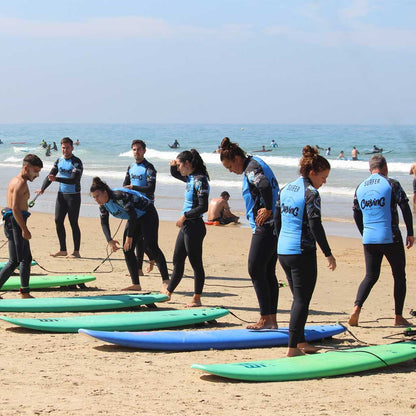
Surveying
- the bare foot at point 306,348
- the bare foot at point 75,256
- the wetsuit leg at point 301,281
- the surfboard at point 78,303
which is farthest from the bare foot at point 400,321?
the bare foot at point 75,256

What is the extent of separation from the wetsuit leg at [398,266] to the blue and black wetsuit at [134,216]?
267cm

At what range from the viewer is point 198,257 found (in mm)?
7863

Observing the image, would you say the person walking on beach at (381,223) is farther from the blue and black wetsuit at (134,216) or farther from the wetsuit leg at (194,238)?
the blue and black wetsuit at (134,216)

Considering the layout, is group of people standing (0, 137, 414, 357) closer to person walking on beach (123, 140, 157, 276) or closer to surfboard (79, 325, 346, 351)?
surfboard (79, 325, 346, 351)

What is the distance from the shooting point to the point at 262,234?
254 inches

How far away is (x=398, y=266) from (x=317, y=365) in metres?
2.19

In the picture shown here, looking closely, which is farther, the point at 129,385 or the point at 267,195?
the point at 267,195

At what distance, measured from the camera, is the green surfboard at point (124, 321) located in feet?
21.5

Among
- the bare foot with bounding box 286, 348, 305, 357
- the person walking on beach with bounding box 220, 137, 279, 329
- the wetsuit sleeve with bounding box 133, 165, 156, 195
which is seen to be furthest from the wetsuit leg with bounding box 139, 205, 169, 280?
the bare foot with bounding box 286, 348, 305, 357

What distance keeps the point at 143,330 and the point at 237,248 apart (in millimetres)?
6622

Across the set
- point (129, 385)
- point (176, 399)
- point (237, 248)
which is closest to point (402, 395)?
point (176, 399)

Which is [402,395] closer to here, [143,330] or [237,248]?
[143,330]

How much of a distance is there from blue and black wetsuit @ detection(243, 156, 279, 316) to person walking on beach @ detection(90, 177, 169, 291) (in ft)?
6.57

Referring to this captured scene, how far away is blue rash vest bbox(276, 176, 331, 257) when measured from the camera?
558 cm
